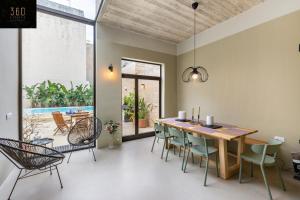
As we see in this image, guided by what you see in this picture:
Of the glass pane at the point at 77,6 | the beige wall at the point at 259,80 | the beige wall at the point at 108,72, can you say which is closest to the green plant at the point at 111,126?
the beige wall at the point at 108,72

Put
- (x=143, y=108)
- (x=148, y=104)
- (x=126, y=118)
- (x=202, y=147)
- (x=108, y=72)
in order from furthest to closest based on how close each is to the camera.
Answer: (x=148, y=104) → (x=143, y=108) → (x=126, y=118) → (x=108, y=72) → (x=202, y=147)

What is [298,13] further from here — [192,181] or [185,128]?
[192,181]

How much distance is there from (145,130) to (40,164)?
3.35 metres

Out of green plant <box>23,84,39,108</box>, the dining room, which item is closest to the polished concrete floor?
the dining room

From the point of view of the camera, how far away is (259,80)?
131 inches

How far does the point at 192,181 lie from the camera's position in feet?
8.23

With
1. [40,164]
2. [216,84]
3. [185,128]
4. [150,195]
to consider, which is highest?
[216,84]

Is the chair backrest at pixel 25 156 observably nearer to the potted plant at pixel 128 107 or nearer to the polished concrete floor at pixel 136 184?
the polished concrete floor at pixel 136 184

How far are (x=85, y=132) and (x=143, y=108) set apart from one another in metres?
2.06

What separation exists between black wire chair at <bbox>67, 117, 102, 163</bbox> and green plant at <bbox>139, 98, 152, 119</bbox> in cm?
166

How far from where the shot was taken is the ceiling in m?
3.35

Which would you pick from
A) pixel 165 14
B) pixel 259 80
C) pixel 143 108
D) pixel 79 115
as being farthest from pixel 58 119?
pixel 259 80

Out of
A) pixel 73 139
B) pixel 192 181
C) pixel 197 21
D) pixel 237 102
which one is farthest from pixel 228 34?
pixel 73 139

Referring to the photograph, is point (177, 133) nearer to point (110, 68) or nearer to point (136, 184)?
point (136, 184)
